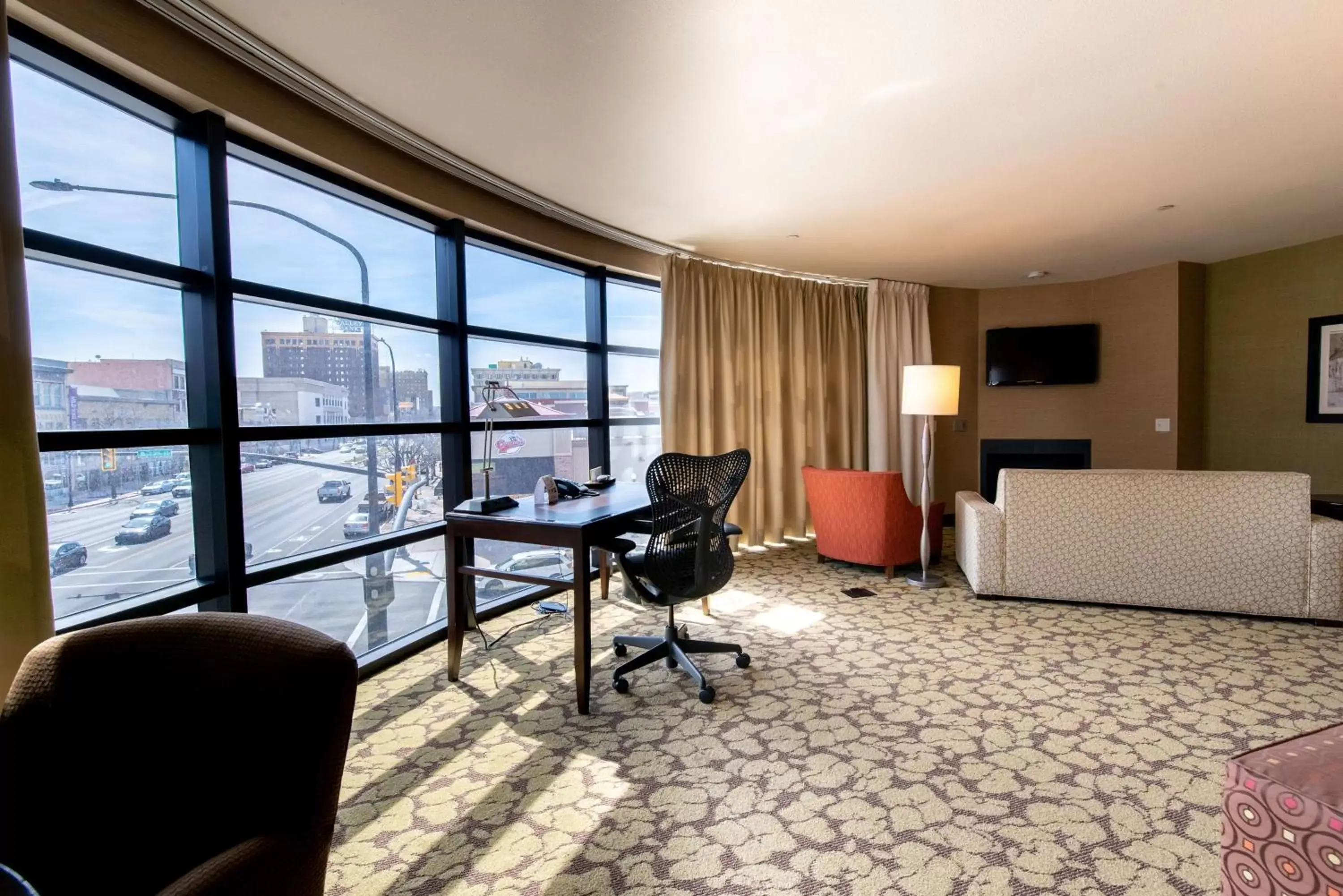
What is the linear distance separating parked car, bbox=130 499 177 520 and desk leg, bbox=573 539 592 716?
4.67 feet

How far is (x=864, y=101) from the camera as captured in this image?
2.53 meters

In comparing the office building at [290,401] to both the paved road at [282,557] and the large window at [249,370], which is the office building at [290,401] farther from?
the paved road at [282,557]

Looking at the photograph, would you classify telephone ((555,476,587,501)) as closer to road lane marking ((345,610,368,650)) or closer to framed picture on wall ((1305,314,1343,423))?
road lane marking ((345,610,368,650))

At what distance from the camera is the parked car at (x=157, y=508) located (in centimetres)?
210

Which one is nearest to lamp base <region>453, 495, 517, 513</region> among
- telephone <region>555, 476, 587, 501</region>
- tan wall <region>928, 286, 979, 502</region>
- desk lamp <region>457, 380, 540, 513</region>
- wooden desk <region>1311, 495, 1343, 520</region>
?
desk lamp <region>457, 380, 540, 513</region>

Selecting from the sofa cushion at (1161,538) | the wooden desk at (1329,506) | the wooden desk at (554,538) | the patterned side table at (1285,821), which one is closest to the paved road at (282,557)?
the wooden desk at (554,538)

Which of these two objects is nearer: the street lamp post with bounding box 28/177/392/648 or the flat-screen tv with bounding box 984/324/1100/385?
the street lamp post with bounding box 28/177/392/648

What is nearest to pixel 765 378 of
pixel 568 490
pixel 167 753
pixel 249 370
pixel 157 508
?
pixel 568 490

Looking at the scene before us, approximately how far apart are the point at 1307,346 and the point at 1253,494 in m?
2.49

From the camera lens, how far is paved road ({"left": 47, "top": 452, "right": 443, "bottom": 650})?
1.98 metres

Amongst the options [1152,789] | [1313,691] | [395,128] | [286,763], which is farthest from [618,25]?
[1313,691]

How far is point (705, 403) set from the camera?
197 inches

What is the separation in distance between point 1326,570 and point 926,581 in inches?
78.7

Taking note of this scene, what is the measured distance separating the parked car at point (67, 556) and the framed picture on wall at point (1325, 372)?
24.1 feet
